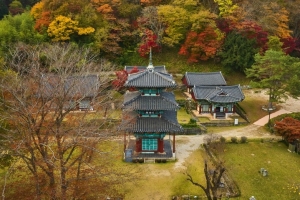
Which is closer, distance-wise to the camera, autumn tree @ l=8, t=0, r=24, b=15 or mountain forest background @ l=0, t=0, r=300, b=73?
mountain forest background @ l=0, t=0, r=300, b=73

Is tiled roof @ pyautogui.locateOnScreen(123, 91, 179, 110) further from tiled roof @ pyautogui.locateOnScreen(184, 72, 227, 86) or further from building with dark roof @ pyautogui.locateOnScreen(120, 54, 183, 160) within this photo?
tiled roof @ pyautogui.locateOnScreen(184, 72, 227, 86)

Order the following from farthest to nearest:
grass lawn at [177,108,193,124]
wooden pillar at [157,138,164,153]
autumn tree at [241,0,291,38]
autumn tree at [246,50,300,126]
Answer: autumn tree at [241,0,291,38] < grass lawn at [177,108,193,124] < autumn tree at [246,50,300,126] < wooden pillar at [157,138,164,153]

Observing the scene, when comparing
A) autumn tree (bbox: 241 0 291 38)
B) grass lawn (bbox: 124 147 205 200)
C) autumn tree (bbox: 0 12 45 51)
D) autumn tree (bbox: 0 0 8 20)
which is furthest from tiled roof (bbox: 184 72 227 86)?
autumn tree (bbox: 0 0 8 20)

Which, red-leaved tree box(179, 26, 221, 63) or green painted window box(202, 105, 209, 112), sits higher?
red-leaved tree box(179, 26, 221, 63)

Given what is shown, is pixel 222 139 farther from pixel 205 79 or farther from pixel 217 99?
pixel 205 79

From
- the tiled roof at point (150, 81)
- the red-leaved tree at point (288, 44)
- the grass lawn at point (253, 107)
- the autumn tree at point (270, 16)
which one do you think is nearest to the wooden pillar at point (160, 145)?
the tiled roof at point (150, 81)

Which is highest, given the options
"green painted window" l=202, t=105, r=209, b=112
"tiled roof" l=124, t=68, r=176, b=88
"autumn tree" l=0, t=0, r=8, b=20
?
"autumn tree" l=0, t=0, r=8, b=20
